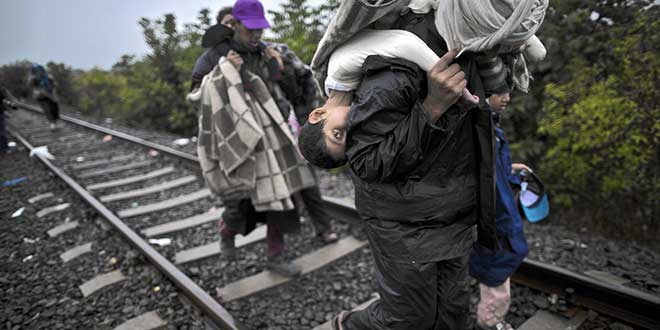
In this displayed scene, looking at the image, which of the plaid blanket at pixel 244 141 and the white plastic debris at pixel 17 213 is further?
the white plastic debris at pixel 17 213

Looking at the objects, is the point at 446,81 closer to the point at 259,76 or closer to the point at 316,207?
the point at 259,76

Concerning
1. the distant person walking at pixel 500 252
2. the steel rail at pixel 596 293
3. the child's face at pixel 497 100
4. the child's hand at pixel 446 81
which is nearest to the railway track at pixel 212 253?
the steel rail at pixel 596 293

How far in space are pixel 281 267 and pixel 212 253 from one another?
866 millimetres

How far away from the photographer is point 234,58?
10.1 feet

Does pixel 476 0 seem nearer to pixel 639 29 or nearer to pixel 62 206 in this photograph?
pixel 639 29

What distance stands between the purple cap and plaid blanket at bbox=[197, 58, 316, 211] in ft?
1.09

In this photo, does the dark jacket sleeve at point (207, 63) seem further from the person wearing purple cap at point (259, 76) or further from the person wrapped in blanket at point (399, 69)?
the person wrapped in blanket at point (399, 69)

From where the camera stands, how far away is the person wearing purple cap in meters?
3.07

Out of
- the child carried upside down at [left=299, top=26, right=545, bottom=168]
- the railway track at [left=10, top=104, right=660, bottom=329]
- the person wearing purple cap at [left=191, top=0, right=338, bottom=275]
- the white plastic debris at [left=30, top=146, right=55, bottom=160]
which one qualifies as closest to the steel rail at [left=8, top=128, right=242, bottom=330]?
the railway track at [left=10, top=104, right=660, bottom=329]

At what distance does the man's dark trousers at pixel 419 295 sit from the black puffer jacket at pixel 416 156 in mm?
162

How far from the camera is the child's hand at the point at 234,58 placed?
307 centimetres

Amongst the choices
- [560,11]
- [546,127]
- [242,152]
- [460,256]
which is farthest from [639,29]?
[242,152]

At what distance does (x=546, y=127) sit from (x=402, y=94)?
342cm

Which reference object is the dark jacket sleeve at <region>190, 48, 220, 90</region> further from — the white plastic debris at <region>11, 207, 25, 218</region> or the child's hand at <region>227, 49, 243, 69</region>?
the white plastic debris at <region>11, 207, 25, 218</region>
